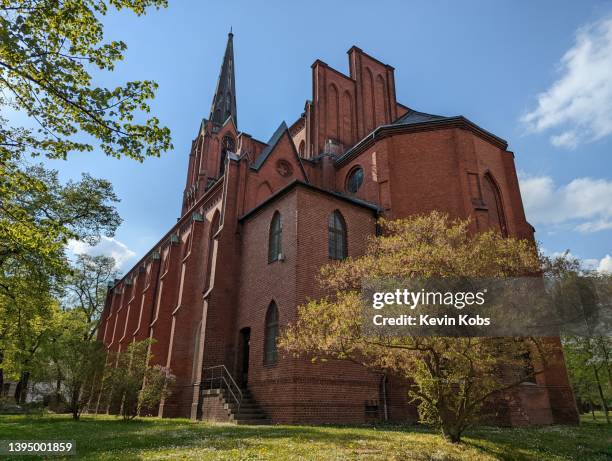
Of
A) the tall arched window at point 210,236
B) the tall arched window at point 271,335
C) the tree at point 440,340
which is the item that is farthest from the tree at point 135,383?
the tree at point 440,340

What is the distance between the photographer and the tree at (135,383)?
51.8 ft

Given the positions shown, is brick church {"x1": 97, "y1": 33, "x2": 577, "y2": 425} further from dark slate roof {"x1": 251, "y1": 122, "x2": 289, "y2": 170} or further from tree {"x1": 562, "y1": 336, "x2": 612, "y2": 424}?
tree {"x1": 562, "y1": 336, "x2": 612, "y2": 424}

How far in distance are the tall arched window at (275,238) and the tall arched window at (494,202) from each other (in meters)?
9.74

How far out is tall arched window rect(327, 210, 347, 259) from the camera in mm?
15914

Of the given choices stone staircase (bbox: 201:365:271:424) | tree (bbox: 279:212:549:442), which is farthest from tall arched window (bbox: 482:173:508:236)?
stone staircase (bbox: 201:365:271:424)

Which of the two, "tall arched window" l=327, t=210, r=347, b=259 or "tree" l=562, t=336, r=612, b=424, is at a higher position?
"tall arched window" l=327, t=210, r=347, b=259

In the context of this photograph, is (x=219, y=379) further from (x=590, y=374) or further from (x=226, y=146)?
(x=590, y=374)

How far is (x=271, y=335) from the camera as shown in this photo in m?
14.8

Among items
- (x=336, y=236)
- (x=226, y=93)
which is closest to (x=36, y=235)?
(x=336, y=236)

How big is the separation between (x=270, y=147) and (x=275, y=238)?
7.16m

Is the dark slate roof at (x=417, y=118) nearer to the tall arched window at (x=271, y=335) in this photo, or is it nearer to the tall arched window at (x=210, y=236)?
the tall arched window at (x=210, y=236)

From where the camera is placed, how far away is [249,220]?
60.2ft

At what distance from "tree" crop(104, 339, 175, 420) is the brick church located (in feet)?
4.69

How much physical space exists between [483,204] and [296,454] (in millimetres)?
14272
